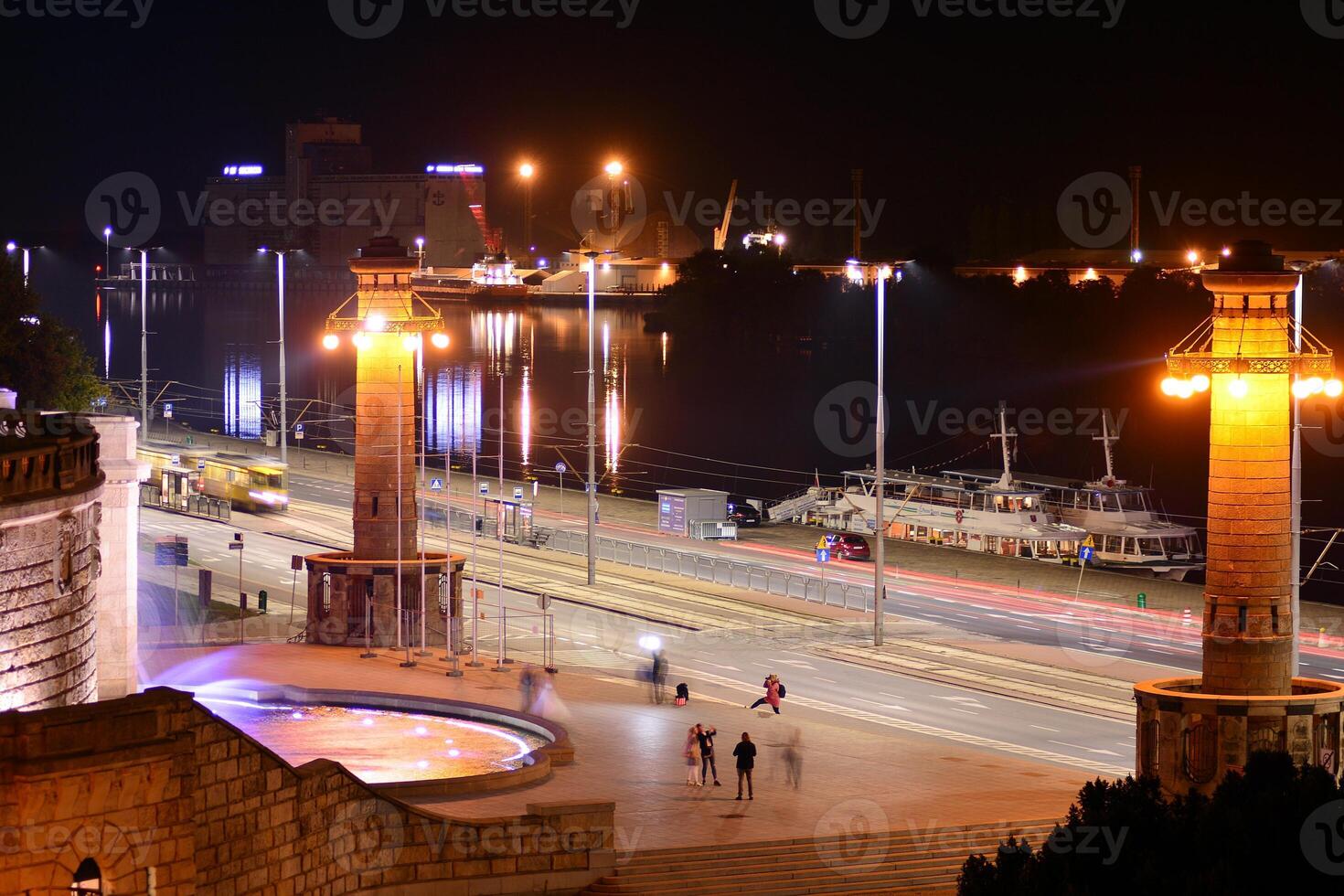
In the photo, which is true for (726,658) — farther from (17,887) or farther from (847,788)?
(17,887)

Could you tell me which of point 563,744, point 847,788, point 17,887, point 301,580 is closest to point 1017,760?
point 847,788

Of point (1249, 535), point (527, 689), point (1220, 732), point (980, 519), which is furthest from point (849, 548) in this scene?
point (1220, 732)

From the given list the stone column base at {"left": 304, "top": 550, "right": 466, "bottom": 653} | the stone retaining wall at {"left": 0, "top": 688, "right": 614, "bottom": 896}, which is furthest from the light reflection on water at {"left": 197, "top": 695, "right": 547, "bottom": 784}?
the stone column base at {"left": 304, "top": 550, "right": 466, "bottom": 653}

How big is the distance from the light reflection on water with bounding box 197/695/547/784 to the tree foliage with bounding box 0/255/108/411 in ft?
136

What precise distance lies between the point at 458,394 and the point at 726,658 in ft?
377

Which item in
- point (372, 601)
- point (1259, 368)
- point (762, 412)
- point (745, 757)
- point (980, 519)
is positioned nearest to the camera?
point (1259, 368)

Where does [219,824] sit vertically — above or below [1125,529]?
above

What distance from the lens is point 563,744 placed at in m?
31.5

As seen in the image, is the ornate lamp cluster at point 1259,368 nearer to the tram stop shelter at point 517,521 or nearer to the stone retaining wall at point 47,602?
the stone retaining wall at point 47,602

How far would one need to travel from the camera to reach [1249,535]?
29.0m

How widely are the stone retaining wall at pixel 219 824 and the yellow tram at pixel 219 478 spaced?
46436mm

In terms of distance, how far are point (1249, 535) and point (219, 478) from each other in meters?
49.9

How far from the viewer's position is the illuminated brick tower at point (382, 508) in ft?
138

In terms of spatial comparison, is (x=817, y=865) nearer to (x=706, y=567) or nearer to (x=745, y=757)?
(x=745, y=757)
